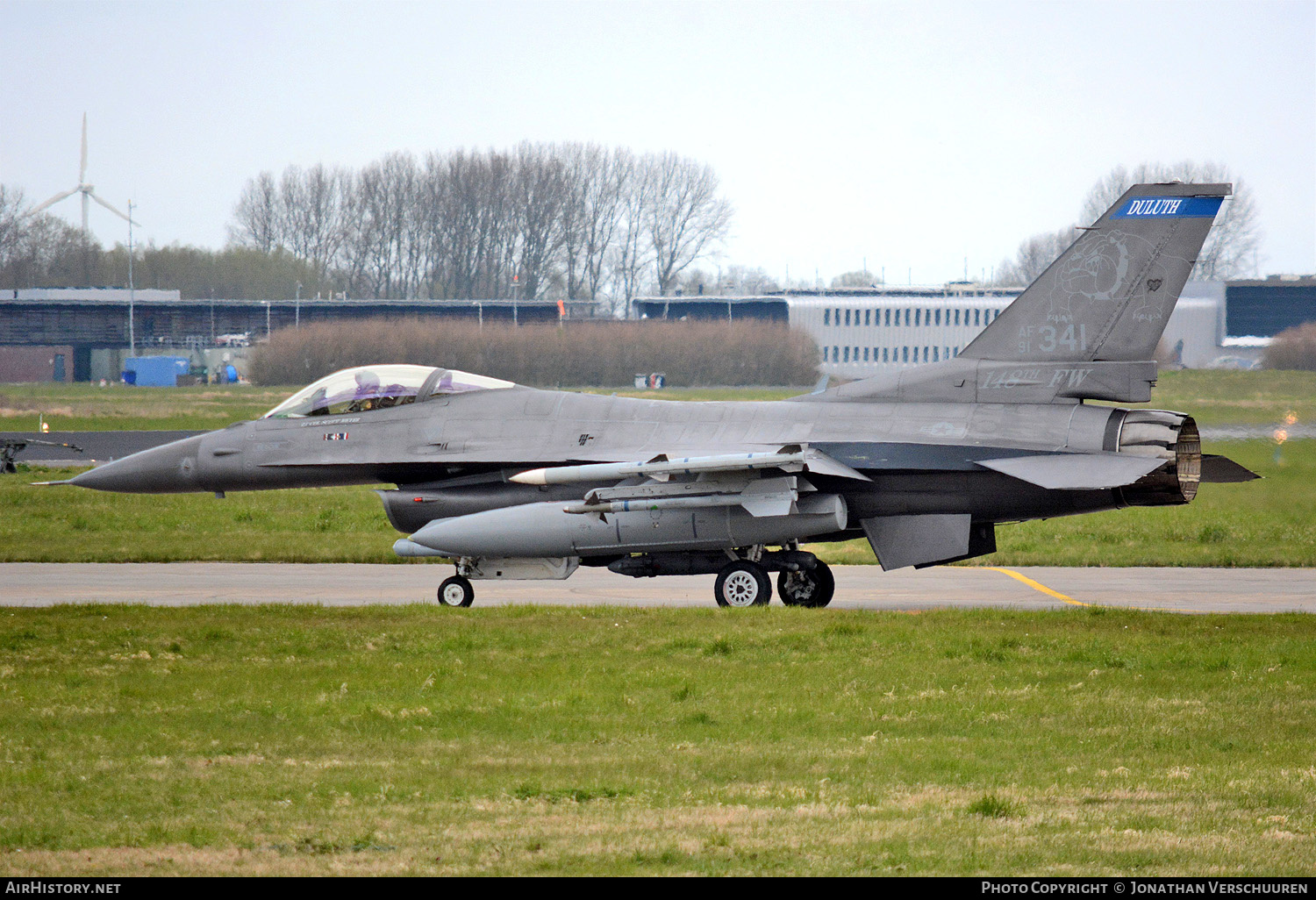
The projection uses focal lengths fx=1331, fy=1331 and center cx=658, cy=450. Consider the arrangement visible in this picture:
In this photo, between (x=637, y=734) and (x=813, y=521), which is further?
(x=813, y=521)

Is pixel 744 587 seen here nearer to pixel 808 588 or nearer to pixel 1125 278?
pixel 808 588

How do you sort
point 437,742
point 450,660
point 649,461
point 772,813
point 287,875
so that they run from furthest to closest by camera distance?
point 649,461 → point 450,660 → point 437,742 → point 772,813 → point 287,875

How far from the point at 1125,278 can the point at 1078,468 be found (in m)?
2.31

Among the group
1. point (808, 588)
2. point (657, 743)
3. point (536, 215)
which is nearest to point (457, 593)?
point (808, 588)

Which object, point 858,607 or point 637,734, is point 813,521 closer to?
point 858,607

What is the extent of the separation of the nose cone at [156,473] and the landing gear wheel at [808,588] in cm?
762

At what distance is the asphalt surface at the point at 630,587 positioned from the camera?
16.0 m

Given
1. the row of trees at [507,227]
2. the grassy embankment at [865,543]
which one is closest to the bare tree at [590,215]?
the row of trees at [507,227]

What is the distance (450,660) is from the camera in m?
11.4

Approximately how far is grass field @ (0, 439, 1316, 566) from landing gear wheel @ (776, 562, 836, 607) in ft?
17.6

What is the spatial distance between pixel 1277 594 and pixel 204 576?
45.9 feet

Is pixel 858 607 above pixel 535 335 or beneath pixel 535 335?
beneath

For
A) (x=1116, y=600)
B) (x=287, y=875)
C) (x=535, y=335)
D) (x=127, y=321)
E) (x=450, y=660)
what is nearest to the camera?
(x=287, y=875)

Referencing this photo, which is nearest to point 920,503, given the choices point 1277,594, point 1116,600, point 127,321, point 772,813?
Answer: point 1116,600
